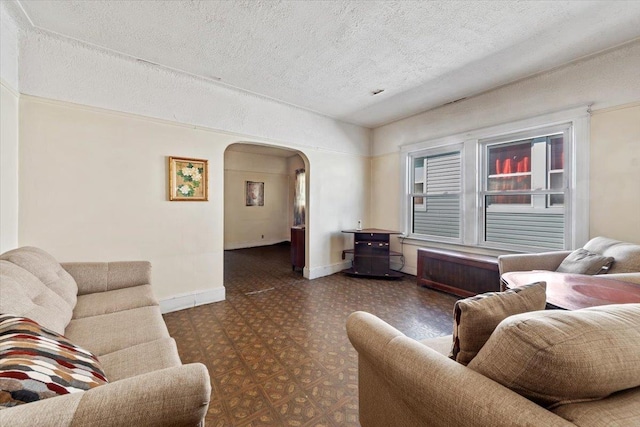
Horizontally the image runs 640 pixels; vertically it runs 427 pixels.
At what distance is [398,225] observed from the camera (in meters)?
5.00

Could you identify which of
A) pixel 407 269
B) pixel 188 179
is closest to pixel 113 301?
pixel 188 179

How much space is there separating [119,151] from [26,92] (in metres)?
0.82

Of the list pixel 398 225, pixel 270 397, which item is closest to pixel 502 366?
pixel 270 397

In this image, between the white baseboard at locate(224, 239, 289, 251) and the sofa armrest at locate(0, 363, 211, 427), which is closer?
the sofa armrest at locate(0, 363, 211, 427)

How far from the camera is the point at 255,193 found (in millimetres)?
8406

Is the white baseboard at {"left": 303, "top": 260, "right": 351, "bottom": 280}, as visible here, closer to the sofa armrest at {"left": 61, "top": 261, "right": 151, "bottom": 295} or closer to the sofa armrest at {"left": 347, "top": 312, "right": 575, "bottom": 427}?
the sofa armrest at {"left": 61, "top": 261, "right": 151, "bottom": 295}

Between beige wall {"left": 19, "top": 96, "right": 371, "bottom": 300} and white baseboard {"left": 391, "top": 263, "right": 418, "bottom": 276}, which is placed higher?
beige wall {"left": 19, "top": 96, "right": 371, "bottom": 300}

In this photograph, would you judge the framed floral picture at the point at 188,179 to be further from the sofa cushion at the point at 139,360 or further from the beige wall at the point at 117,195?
the sofa cushion at the point at 139,360

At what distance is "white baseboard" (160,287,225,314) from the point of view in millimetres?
3170

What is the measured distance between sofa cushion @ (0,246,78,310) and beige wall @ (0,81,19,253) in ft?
1.62

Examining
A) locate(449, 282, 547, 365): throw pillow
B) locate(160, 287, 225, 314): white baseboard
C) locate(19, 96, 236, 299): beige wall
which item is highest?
locate(19, 96, 236, 299): beige wall

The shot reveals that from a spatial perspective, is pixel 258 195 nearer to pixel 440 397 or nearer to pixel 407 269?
pixel 407 269

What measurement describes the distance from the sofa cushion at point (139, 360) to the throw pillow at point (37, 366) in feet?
0.65

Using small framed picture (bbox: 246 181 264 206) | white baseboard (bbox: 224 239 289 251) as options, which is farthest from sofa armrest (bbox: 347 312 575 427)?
small framed picture (bbox: 246 181 264 206)
